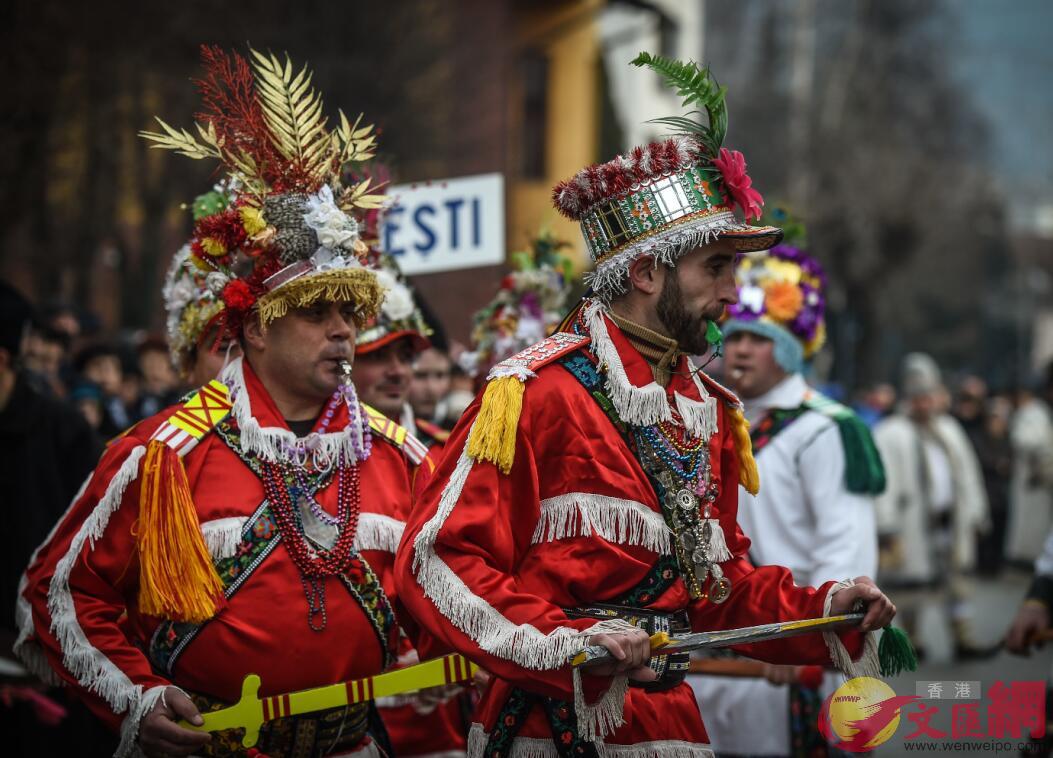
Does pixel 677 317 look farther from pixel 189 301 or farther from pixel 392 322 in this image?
pixel 392 322

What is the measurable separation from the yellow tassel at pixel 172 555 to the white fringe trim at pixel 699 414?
1.56 m

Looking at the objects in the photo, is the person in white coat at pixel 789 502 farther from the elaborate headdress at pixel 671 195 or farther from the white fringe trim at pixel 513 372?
the white fringe trim at pixel 513 372

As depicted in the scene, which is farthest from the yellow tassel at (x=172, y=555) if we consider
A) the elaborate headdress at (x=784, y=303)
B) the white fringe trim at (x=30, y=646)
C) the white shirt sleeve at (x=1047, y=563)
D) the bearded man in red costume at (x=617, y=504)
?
the white shirt sleeve at (x=1047, y=563)

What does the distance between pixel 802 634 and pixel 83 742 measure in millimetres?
3944

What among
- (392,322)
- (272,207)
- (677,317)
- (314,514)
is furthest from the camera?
(392,322)

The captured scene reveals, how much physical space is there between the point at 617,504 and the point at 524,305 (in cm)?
356

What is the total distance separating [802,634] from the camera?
3.97 meters

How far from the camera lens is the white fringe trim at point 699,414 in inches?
161

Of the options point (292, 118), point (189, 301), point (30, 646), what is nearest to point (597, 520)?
point (292, 118)

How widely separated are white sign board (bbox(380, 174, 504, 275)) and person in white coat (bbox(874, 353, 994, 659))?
6.66 m

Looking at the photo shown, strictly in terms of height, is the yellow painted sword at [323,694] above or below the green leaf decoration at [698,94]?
below

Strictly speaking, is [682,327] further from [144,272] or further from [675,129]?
[144,272]

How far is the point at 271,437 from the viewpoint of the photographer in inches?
175

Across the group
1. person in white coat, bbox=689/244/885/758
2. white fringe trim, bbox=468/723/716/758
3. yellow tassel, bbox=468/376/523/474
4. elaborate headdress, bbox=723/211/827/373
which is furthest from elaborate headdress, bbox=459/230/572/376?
white fringe trim, bbox=468/723/716/758
